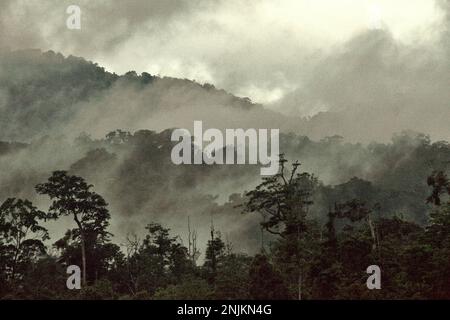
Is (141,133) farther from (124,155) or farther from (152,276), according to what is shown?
(152,276)

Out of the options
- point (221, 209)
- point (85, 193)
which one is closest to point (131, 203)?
point (221, 209)

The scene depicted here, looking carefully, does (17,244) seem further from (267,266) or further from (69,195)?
(267,266)

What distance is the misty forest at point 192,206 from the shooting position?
4116 centimetres

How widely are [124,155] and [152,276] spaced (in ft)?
273

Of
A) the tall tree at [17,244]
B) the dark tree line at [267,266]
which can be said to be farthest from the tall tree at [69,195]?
the tall tree at [17,244]

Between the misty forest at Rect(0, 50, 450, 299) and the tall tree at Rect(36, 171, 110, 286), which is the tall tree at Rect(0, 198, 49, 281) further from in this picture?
the tall tree at Rect(36, 171, 110, 286)

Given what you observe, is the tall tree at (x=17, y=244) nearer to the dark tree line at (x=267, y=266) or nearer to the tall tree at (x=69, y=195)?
the dark tree line at (x=267, y=266)

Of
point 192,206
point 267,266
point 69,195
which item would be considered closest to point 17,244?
point 69,195

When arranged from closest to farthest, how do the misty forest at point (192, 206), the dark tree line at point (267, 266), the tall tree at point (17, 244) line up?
the dark tree line at point (267, 266), the misty forest at point (192, 206), the tall tree at point (17, 244)

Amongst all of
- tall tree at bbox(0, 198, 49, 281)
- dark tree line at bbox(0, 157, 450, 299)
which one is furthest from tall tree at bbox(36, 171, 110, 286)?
tall tree at bbox(0, 198, 49, 281)

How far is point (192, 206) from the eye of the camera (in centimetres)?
11956

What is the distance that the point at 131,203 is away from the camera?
118m

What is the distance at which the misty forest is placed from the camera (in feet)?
135
